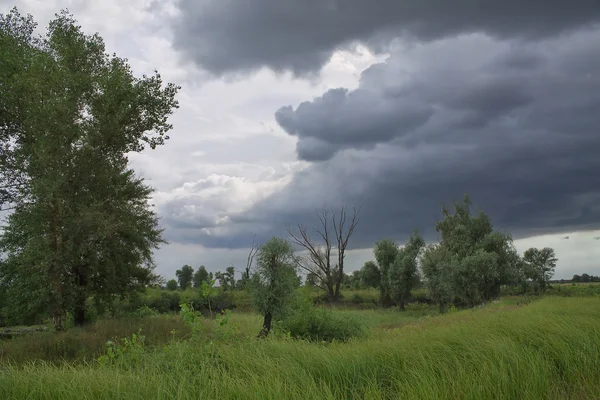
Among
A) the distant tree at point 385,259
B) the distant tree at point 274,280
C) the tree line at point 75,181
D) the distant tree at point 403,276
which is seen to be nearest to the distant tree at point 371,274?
the distant tree at point 385,259

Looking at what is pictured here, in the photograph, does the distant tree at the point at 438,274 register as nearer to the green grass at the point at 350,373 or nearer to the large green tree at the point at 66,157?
the large green tree at the point at 66,157

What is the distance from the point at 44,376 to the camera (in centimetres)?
573

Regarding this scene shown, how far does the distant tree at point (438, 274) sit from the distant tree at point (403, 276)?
1.72 meters

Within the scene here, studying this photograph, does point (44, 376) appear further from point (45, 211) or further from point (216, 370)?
point (45, 211)

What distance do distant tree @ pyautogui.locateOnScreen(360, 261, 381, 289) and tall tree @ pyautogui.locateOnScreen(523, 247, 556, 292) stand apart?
15530 millimetres

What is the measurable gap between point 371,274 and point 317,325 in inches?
1368

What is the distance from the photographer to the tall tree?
126 feet

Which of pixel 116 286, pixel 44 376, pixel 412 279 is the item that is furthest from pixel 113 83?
pixel 412 279

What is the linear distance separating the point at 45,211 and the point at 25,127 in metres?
3.76

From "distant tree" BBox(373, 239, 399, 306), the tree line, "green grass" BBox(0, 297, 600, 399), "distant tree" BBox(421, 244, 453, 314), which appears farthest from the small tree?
"green grass" BBox(0, 297, 600, 399)

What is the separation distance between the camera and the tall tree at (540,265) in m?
38.3

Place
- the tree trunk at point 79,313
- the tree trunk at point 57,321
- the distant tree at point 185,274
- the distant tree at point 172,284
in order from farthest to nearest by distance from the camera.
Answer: the distant tree at point 185,274 < the distant tree at point 172,284 < the tree trunk at point 79,313 < the tree trunk at point 57,321

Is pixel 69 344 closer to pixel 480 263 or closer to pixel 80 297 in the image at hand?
pixel 80 297

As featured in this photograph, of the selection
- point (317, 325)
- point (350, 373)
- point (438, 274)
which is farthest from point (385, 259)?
point (350, 373)
